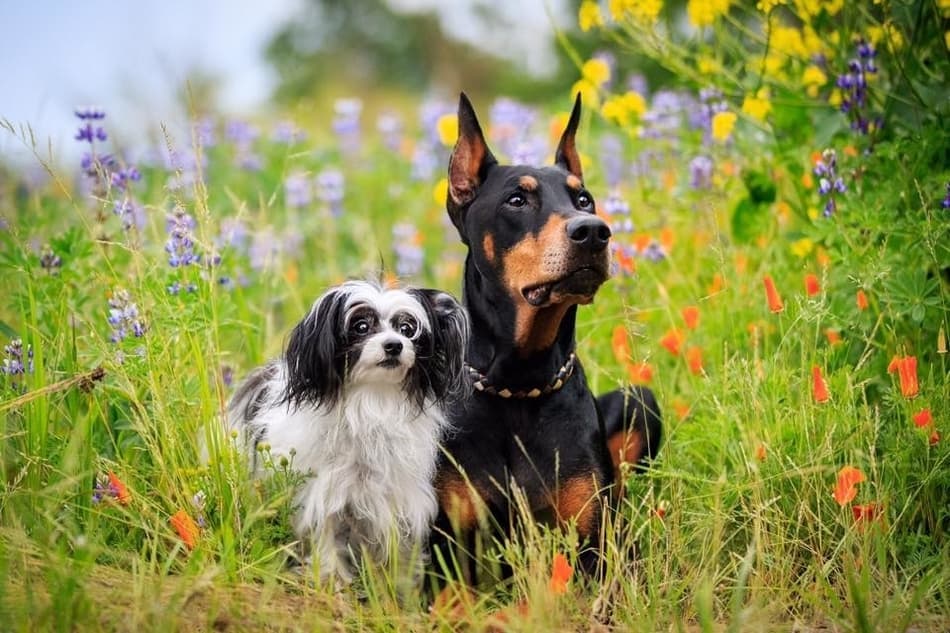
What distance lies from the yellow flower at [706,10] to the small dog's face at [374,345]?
204cm

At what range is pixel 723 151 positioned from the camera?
538 centimetres

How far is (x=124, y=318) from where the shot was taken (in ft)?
12.0

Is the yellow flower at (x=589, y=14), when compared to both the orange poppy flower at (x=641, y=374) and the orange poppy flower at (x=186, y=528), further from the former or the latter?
the orange poppy flower at (x=186, y=528)

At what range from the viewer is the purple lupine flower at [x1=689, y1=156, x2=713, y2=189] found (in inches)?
204

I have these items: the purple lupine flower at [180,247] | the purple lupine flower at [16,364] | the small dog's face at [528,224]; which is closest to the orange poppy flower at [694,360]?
the small dog's face at [528,224]

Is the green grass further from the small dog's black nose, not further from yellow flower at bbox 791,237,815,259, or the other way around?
the small dog's black nose

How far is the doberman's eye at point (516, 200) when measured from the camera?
3.50m

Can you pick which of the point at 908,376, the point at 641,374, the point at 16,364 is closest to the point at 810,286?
the point at 641,374

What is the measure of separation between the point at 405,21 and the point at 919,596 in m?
24.3

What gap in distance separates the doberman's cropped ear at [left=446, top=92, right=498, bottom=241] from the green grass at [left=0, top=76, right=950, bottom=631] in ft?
2.20

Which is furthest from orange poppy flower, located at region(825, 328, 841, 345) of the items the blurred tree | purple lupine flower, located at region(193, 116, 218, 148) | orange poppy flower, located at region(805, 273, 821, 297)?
the blurred tree

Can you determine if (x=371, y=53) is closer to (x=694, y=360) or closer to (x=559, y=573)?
A: (x=694, y=360)

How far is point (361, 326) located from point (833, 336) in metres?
2.08

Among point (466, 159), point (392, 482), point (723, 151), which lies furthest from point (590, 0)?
point (392, 482)
